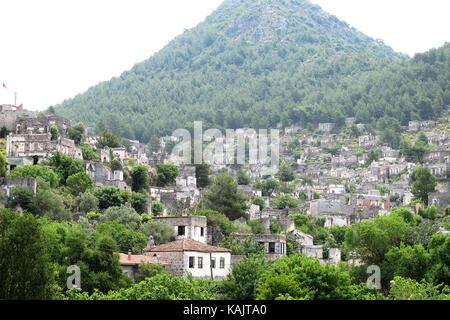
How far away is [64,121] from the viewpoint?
373ft

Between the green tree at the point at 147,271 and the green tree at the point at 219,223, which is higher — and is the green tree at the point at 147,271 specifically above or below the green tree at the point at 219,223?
below

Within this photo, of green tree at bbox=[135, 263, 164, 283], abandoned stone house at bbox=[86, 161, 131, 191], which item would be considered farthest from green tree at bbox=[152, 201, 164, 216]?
green tree at bbox=[135, 263, 164, 283]

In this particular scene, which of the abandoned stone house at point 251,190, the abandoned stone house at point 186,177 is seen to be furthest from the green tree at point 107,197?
the abandoned stone house at point 251,190

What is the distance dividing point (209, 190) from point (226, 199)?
650 inches

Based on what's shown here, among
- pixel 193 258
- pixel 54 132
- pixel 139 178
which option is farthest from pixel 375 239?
pixel 54 132

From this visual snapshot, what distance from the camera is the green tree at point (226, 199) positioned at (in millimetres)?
87500

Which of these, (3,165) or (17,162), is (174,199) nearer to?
(17,162)

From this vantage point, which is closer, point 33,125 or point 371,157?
point 33,125

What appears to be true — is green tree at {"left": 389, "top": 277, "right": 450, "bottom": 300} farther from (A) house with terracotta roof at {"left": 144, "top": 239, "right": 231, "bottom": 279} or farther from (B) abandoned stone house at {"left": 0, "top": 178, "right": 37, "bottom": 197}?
(B) abandoned stone house at {"left": 0, "top": 178, "right": 37, "bottom": 197}

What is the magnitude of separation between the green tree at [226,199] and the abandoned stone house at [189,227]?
17.8 meters

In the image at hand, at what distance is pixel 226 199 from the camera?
87.9 m

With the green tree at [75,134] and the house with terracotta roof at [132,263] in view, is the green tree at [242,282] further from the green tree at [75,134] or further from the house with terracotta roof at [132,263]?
the green tree at [75,134]
